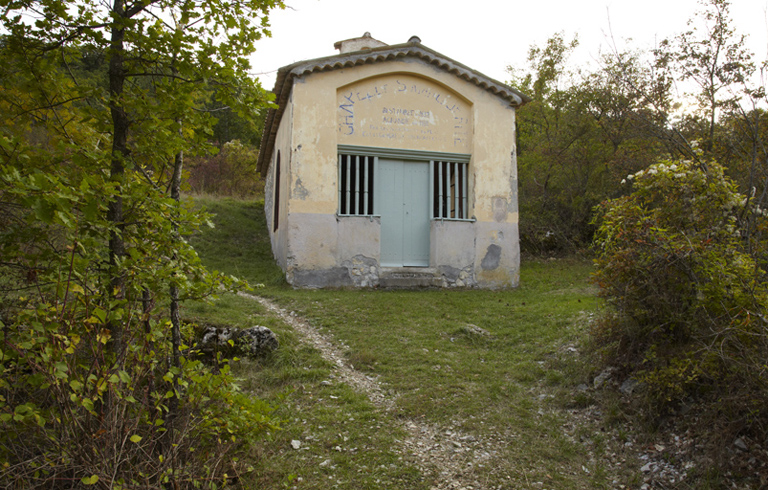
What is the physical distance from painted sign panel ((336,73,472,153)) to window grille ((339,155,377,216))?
43 cm

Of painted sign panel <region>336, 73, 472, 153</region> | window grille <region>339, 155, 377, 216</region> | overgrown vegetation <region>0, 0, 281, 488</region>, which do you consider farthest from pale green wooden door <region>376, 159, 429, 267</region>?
overgrown vegetation <region>0, 0, 281, 488</region>

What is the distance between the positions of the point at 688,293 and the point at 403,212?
7841mm

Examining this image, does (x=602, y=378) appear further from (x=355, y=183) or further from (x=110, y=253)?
(x=355, y=183)

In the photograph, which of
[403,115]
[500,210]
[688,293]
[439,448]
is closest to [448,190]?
[500,210]

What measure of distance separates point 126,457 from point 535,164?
17.2 metres

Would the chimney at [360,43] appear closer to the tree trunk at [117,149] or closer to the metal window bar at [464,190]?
the metal window bar at [464,190]

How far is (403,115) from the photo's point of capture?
1152 centimetres

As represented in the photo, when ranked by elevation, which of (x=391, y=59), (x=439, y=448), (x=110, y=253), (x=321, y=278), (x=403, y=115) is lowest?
(x=439, y=448)

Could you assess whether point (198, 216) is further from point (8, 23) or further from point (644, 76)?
point (644, 76)

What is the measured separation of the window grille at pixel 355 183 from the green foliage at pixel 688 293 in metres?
6.76

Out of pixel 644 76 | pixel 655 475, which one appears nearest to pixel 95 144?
pixel 655 475

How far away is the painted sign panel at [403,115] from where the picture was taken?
1124 centimetres

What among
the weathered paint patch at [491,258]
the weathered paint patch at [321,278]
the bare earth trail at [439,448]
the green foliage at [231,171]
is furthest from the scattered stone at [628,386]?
the green foliage at [231,171]

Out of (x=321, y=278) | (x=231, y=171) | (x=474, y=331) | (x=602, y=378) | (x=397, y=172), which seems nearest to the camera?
(x=602, y=378)
